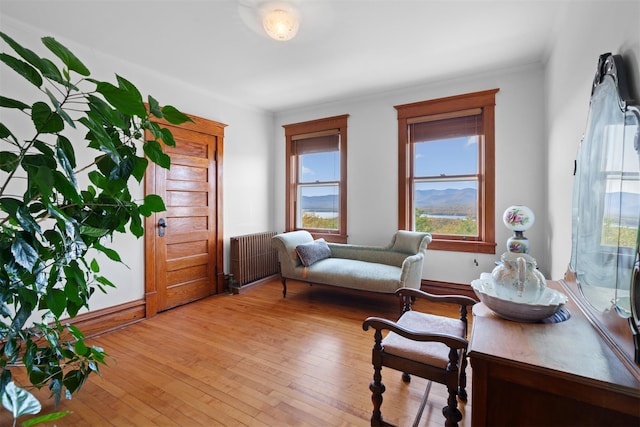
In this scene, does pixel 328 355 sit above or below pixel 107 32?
below

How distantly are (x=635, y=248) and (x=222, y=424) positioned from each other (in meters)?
2.04

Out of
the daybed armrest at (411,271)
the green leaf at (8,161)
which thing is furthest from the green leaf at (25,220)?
the daybed armrest at (411,271)

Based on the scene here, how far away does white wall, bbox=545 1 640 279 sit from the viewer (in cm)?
127

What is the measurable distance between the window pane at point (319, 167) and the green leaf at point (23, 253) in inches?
156

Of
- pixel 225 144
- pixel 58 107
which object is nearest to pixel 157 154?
pixel 58 107

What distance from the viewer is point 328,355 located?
2404 millimetres

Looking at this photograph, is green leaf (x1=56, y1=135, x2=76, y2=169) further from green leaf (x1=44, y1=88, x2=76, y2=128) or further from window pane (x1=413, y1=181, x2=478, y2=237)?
window pane (x1=413, y1=181, x2=478, y2=237)

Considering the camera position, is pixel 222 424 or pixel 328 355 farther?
pixel 328 355

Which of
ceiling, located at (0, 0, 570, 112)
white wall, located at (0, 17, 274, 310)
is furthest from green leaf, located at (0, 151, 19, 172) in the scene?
ceiling, located at (0, 0, 570, 112)

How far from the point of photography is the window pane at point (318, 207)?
15.1 ft

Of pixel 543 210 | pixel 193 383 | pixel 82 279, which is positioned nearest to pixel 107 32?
pixel 82 279

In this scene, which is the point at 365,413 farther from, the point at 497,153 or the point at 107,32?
the point at 107,32

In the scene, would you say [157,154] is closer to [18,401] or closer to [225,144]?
[18,401]

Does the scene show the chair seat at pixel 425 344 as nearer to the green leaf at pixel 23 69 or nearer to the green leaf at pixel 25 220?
the green leaf at pixel 25 220
